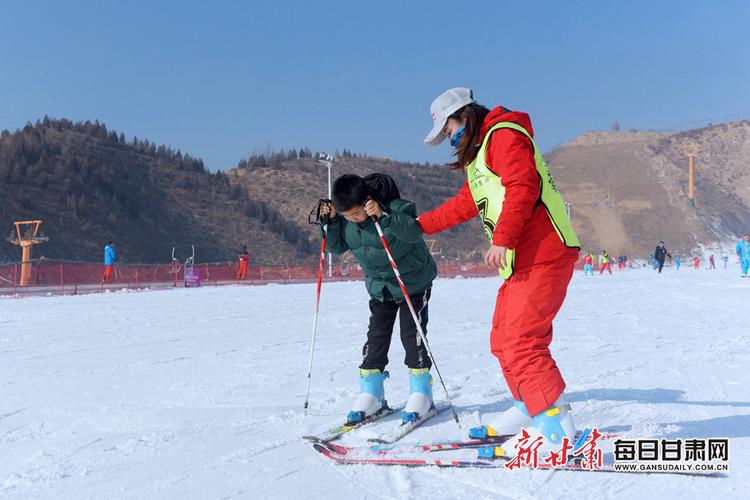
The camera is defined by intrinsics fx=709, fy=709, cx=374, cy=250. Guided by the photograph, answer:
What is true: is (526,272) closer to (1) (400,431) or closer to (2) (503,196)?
(2) (503,196)

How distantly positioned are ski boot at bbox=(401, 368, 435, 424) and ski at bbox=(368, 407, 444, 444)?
0.9 inches

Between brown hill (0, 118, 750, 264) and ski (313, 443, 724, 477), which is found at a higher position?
brown hill (0, 118, 750, 264)

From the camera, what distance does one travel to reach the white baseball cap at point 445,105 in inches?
132

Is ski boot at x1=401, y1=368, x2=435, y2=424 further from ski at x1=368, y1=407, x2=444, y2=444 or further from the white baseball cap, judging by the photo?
the white baseball cap

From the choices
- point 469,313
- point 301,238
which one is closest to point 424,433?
point 469,313

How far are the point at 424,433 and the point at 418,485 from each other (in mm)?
889

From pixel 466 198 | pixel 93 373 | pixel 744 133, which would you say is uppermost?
pixel 744 133

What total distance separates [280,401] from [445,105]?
2.19 meters

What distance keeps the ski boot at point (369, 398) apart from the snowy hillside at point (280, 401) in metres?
0.18

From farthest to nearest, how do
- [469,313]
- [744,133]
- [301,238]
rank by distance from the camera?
[744,133], [301,238], [469,313]

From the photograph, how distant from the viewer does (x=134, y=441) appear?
3.47 metres

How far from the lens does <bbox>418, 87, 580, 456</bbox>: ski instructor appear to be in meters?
3.05

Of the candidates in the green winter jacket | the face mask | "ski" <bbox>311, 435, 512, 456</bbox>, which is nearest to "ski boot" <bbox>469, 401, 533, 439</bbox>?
"ski" <bbox>311, 435, 512, 456</bbox>

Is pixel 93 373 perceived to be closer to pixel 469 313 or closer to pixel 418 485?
pixel 418 485
